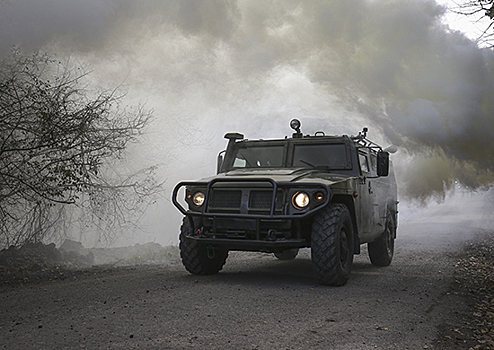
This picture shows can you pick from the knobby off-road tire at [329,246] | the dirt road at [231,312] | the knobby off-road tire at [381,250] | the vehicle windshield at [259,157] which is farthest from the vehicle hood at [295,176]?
the knobby off-road tire at [381,250]

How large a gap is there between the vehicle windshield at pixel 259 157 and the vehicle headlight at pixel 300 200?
177cm

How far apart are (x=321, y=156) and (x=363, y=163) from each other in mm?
932

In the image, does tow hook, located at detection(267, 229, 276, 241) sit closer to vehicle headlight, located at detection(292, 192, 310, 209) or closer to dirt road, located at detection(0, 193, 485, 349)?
vehicle headlight, located at detection(292, 192, 310, 209)

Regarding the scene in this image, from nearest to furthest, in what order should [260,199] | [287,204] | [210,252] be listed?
[287,204]
[260,199]
[210,252]

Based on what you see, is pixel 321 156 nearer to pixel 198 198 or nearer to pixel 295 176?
pixel 295 176

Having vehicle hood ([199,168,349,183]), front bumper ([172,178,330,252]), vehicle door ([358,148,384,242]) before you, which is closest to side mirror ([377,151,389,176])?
vehicle door ([358,148,384,242])

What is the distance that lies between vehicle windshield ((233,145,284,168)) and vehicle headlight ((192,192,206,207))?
152 centimetres

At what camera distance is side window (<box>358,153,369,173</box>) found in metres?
7.77

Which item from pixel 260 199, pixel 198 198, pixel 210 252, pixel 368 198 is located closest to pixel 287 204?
pixel 260 199

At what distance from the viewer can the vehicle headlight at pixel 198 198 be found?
666 cm

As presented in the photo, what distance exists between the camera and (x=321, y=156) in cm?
761

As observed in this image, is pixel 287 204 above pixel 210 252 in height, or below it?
above

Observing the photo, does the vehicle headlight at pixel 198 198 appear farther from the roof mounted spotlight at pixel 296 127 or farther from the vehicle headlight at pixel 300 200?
the roof mounted spotlight at pixel 296 127

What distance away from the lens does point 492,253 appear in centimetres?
1154
